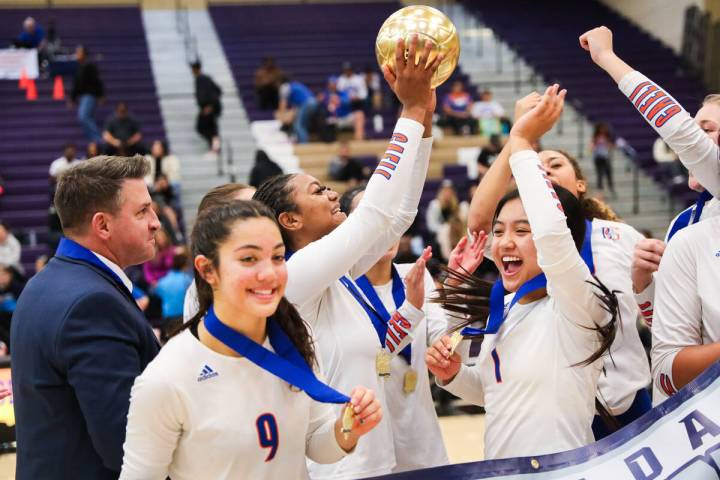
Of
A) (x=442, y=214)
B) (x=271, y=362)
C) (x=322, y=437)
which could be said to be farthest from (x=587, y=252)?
(x=442, y=214)

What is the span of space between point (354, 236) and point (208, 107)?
12.5 metres

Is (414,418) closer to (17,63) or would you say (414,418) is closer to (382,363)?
(382,363)

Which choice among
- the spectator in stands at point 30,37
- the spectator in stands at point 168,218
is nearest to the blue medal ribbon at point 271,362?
the spectator in stands at point 168,218

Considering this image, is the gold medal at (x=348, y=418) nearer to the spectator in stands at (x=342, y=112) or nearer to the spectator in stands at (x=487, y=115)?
the spectator in stands at (x=342, y=112)

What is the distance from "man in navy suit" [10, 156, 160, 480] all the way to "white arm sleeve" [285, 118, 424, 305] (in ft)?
1.59

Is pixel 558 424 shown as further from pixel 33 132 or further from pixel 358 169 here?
pixel 33 132

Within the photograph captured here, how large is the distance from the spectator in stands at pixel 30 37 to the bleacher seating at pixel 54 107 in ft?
2.28

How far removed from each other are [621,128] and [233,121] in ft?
23.8

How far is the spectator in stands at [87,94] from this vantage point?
48.5 feet

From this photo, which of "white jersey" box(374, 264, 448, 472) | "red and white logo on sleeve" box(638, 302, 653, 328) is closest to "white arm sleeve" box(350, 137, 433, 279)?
"white jersey" box(374, 264, 448, 472)

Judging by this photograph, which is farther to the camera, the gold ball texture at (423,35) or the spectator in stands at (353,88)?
the spectator in stands at (353,88)

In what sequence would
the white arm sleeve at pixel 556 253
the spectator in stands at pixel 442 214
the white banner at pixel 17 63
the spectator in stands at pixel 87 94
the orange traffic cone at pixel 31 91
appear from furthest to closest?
1. the white banner at pixel 17 63
2. the orange traffic cone at pixel 31 91
3. the spectator in stands at pixel 87 94
4. the spectator in stands at pixel 442 214
5. the white arm sleeve at pixel 556 253

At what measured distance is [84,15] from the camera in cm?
1977

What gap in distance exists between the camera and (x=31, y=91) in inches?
635
